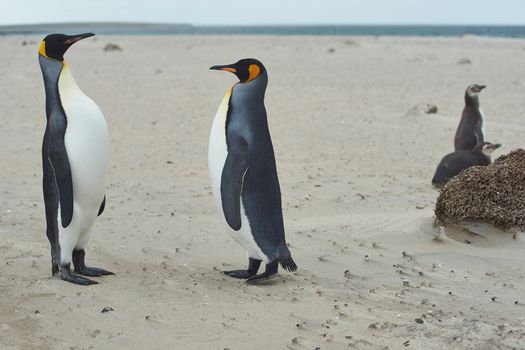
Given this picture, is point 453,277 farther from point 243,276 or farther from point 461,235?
point 243,276

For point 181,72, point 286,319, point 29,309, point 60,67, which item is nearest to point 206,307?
point 286,319

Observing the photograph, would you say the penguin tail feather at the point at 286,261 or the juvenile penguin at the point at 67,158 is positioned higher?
the juvenile penguin at the point at 67,158

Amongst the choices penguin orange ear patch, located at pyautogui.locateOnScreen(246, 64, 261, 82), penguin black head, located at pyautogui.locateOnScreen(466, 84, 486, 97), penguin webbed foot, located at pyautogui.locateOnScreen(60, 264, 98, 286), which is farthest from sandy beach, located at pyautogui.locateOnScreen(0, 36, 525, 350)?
penguin orange ear patch, located at pyautogui.locateOnScreen(246, 64, 261, 82)

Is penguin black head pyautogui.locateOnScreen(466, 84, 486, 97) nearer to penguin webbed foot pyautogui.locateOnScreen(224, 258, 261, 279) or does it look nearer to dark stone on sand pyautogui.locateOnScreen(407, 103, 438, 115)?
dark stone on sand pyautogui.locateOnScreen(407, 103, 438, 115)

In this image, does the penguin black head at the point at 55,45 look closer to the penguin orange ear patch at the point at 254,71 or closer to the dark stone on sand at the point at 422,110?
the penguin orange ear patch at the point at 254,71

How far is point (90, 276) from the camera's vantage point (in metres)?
4.90

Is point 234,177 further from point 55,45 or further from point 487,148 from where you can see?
point 487,148

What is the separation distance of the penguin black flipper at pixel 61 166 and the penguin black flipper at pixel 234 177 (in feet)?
3.20

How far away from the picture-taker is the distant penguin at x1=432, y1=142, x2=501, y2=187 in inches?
328

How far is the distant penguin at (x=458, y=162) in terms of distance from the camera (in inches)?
328

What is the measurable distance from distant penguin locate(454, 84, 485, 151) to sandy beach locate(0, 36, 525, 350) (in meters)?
0.48

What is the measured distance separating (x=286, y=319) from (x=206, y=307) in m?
0.50

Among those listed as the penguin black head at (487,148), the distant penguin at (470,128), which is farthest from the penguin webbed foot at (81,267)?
the distant penguin at (470,128)

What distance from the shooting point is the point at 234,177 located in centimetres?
472
